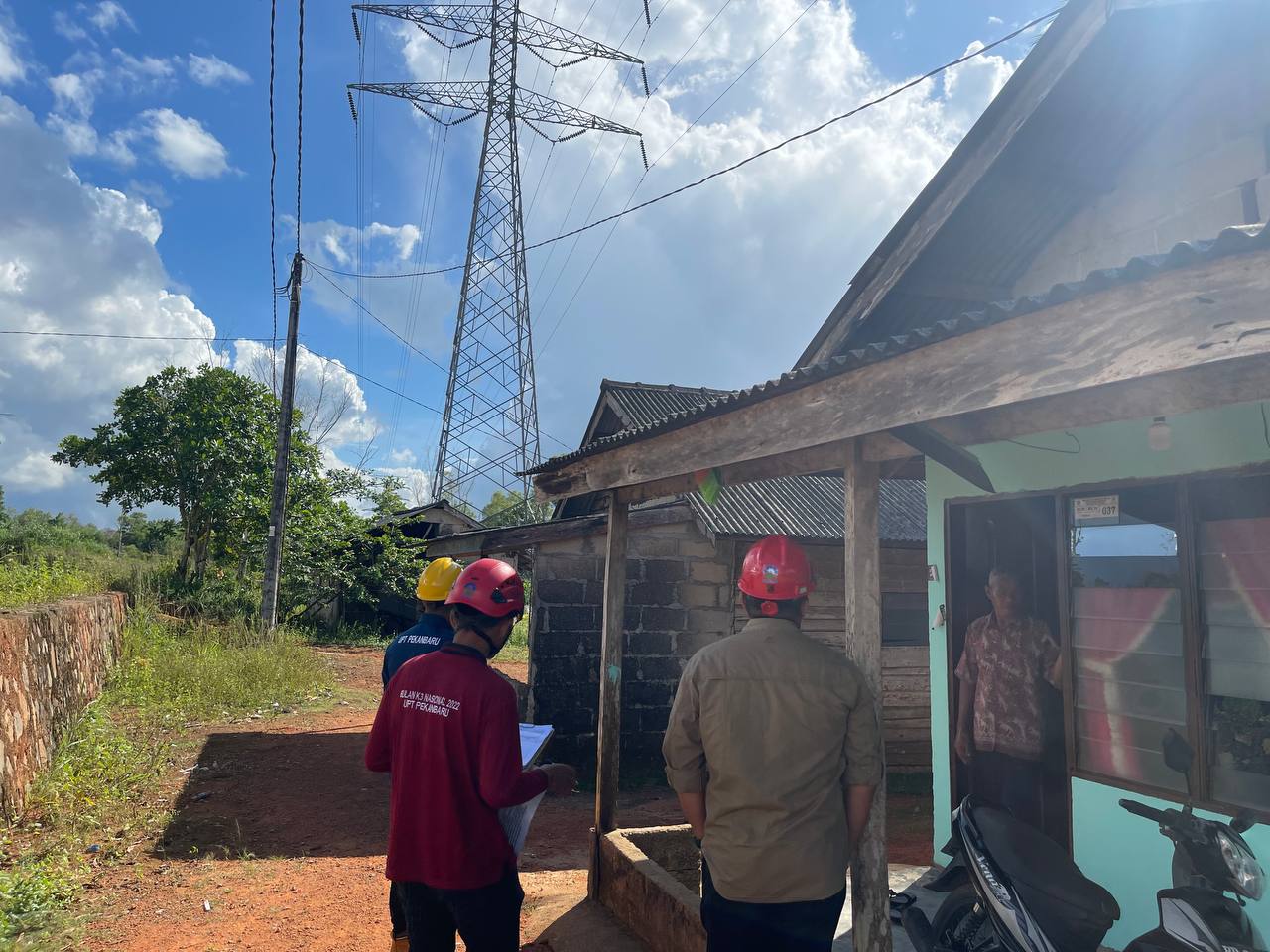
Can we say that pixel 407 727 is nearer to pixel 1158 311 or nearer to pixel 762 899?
pixel 762 899

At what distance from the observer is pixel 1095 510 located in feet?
14.7

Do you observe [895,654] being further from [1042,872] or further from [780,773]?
[780,773]

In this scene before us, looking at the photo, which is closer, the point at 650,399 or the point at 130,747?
the point at 130,747

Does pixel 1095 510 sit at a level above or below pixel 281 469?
below

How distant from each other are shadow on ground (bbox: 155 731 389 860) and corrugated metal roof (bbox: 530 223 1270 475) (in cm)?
482

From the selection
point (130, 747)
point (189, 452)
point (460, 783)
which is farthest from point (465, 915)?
point (189, 452)

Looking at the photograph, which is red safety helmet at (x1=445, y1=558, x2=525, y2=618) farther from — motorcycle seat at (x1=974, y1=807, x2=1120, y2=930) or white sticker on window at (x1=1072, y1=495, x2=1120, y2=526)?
white sticker on window at (x1=1072, y1=495, x2=1120, y2=526)

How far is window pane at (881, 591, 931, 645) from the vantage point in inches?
373

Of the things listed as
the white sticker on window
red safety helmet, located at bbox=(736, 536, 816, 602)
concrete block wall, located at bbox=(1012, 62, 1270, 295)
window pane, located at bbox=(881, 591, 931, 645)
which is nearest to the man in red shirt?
red safety helmet, located at bbox=(736, 536, 816, 602)

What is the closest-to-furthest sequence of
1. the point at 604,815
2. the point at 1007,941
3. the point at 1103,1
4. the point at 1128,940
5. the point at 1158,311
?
the point at 1158,311
the point at 1007,941
the point at 1128,940
the point at 1103,1
the point at 604,815

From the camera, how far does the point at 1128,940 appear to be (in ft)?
13.2

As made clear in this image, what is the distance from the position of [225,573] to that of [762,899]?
18599 millimetres

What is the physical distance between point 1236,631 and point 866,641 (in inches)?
75.8

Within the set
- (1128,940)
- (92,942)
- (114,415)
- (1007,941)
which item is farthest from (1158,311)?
(114,415)
